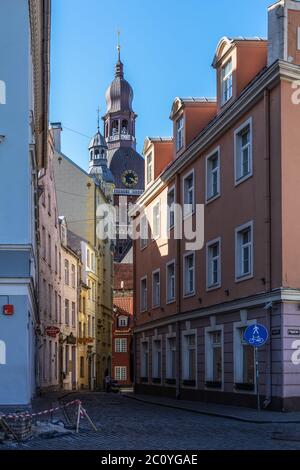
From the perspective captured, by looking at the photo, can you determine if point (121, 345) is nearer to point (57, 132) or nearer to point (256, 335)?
point (57, 132)

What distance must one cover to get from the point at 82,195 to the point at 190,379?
116ft

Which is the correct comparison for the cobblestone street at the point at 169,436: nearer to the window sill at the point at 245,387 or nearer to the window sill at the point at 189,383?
the window sill at the point at 245,387

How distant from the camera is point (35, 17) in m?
23.8

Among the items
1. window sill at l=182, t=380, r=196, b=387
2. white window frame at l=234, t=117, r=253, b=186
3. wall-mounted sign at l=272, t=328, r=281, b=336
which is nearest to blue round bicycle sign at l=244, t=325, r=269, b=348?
wall-mounted sign at l=272, t=328, r=281, b=336

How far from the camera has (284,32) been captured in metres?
24.1

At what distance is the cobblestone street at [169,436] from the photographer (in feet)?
46.1

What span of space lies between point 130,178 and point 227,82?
12024 cm

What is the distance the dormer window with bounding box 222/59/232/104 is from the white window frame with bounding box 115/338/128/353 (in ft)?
199

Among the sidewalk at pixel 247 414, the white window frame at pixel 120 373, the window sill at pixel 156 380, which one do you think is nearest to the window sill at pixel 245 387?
the sidewalk at pixel 247 414

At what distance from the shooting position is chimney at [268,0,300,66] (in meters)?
24.0

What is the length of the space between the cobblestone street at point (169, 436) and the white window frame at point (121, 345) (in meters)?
66.0

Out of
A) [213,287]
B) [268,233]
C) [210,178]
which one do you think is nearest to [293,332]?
[268,233]
